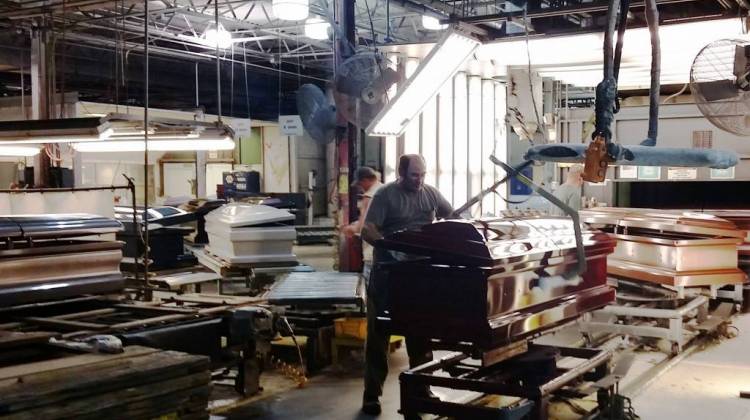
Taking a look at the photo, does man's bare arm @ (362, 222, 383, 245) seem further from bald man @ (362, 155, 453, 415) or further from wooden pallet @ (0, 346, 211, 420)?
wooden pallet @ (0, 346, 211, 420)

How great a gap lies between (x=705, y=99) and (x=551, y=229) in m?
1.70

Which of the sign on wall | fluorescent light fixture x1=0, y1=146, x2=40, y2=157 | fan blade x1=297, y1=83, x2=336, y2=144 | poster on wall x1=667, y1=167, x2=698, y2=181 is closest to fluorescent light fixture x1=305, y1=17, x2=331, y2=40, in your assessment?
the sign on wall

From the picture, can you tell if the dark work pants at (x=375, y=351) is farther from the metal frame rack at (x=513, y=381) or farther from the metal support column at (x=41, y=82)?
the metal support column at (x=41, y=82)

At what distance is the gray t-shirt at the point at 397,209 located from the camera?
5.18m

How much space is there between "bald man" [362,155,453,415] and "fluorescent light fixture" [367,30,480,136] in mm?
1686

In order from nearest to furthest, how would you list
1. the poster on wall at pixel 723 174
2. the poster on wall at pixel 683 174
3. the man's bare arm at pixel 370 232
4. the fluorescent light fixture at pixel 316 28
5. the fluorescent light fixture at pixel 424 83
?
the man's bare arm at pixel 370 232 < the fluorescent light fixture at pixel 424 83 < the poster on wall at pixel 723 174 < the poster on wall at pixel 683 174 < the fluorescent light fixture at pixel 316 28

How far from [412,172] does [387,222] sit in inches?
15.1

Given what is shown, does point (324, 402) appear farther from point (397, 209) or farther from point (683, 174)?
point (683, 174)

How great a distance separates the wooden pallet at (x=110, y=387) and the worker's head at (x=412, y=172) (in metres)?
2.26

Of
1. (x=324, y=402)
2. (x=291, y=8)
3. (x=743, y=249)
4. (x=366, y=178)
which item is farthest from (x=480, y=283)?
(x=743, y=249)

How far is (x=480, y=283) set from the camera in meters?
3.72

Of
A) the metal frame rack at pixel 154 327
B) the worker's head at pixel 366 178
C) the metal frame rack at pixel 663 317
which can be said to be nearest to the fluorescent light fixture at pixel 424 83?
the worker's head at pixel 366 178

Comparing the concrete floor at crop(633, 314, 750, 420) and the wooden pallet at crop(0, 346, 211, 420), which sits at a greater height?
the wooden pallet at crop(0, 346, 211, 420)

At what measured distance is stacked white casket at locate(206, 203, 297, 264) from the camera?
7664 millimetres
